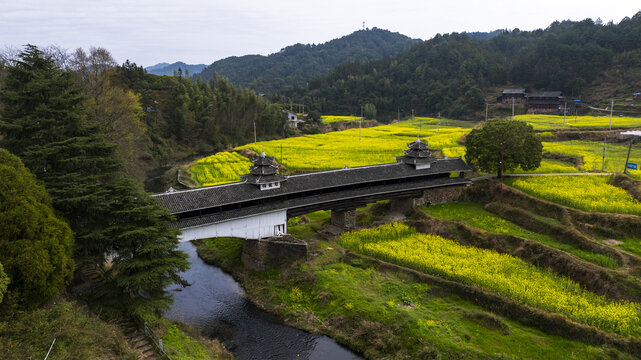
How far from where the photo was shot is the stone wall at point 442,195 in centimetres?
3369

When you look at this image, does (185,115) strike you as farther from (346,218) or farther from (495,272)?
(495,272)

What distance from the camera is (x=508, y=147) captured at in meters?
34.5

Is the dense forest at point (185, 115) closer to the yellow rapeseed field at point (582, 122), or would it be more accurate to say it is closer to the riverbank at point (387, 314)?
the riverbank at point (387, 314)

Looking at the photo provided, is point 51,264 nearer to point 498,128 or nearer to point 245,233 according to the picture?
point 245,233

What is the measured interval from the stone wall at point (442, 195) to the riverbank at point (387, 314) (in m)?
10.6

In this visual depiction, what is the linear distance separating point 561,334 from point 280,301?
15.0 meters

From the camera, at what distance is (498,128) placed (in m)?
35.2

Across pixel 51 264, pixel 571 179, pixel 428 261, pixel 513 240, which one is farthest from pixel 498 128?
pixel 51 264

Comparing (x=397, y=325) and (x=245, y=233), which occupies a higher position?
(x=245, y=233)

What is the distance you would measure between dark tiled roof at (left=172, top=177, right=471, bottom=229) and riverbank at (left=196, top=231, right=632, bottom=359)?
3.46 meters

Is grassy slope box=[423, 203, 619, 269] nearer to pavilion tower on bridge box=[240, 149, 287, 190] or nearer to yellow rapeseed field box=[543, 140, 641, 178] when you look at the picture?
pavilion tower on bridge box=[240, 149, 287, 190]

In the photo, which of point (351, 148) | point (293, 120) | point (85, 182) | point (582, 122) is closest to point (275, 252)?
point (85, 182)

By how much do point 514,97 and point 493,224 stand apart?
72125 mm

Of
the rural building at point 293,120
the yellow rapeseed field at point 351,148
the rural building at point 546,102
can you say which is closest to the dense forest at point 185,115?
the rural building at point 293,120
